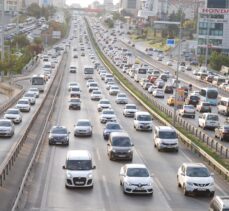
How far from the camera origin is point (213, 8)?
503 ft

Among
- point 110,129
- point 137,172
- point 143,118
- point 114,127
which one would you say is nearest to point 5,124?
point 110,129

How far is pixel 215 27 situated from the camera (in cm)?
15388

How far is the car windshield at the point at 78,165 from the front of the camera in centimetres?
2778

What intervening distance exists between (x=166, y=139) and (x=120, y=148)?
5.02 metres

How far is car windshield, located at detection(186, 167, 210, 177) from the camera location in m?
26.9

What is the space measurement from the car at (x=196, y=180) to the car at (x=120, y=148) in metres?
7.14

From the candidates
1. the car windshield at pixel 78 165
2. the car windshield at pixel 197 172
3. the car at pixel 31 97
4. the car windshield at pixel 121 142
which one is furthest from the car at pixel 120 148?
the car at pixel 31 97

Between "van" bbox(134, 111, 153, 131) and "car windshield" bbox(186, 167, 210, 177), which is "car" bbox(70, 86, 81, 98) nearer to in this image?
"van" bbox(134, 111, 153, 131)

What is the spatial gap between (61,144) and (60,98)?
34789mm

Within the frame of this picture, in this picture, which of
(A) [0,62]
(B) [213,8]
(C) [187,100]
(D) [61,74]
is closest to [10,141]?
(C) [187,100]

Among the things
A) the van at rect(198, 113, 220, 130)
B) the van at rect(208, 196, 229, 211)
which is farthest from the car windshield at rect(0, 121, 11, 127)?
the van at rect(208, 196, 229, 211)

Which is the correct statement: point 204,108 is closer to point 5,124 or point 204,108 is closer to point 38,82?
point 38,82

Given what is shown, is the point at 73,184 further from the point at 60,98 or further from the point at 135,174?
the point at 60,98

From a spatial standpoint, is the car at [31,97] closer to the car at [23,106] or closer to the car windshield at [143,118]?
the car at [23,106]
